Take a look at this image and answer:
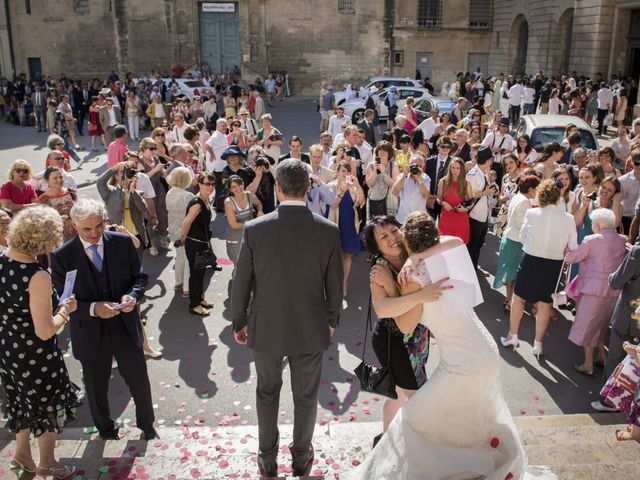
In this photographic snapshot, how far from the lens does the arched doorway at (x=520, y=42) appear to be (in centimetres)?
3267

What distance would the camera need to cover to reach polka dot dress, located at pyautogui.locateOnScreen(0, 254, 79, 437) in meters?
3.87

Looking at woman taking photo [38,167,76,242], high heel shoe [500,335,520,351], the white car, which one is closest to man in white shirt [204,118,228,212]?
woman taking photo [38,167,76,242]

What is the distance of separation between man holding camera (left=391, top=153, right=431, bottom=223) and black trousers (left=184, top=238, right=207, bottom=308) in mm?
2568

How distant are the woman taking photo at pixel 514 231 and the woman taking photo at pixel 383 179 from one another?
163 cm

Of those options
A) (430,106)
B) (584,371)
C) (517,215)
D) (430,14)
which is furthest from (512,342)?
(430,14)

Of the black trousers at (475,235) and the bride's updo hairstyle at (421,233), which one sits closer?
the bride's updo hairstyle at (421,233)

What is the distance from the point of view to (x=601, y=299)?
5.84 meters

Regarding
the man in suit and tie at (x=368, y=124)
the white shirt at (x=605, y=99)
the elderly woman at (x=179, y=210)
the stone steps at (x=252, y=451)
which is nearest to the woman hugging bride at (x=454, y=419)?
the stone steps at (x=252, y=451)

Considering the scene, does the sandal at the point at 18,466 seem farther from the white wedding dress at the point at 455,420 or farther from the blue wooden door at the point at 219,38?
the blue wooden door at the point at 219,38

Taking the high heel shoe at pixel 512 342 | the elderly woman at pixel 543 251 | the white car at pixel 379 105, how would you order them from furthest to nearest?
the white car at pixel 379 105, the high heel shoe at pixel 512 342, the elderly woman at pixel 543 251

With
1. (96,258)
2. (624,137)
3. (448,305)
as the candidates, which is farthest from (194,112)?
(448,305)

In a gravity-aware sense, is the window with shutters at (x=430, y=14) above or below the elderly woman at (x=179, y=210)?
above

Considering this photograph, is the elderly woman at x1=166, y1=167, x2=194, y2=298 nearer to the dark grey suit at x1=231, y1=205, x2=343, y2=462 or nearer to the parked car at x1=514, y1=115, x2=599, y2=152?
the dark grey suit at x1=231, y1=205, x2=343, y2=462

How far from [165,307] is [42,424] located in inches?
139
